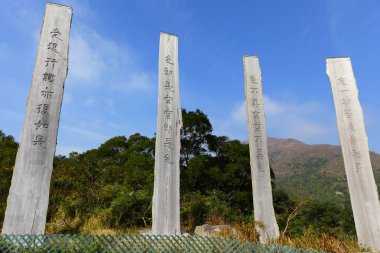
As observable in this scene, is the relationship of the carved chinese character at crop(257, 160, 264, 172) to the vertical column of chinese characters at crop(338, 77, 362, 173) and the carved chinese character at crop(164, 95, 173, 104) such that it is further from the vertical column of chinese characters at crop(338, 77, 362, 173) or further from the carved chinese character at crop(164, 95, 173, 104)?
the carved chinese character at crop(164, 95, 173, 104)

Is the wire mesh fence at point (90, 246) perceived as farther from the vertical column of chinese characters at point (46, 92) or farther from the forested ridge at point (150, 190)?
the forested ridge at point (150, 190)

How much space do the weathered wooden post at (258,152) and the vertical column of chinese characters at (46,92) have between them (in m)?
3.90

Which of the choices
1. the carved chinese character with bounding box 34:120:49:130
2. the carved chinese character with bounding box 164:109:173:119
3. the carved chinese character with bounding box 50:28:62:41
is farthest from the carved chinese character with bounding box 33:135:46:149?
the carved chinese character with bounding box 164:109:173:119

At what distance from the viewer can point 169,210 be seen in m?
5.31

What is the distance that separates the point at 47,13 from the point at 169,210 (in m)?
4.17

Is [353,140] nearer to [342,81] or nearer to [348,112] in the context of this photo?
[348,112]

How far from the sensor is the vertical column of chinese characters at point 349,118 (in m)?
6.24

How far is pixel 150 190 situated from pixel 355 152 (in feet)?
18.2

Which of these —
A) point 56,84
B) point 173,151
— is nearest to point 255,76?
point 173,151

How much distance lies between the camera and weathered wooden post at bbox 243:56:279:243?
18.7 feet

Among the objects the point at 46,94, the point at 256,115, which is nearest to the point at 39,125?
the point at 46,94

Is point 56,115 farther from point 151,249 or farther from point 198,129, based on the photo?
point 198,129

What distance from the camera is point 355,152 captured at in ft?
20.6

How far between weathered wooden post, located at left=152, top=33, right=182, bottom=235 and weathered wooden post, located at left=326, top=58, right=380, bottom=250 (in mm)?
3612
